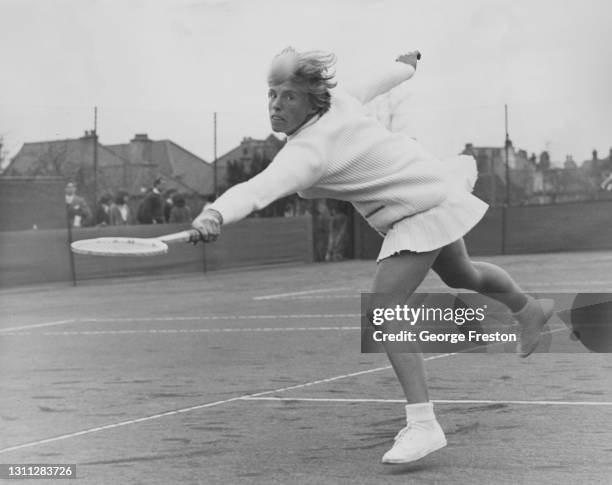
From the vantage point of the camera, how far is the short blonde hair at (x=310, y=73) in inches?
198

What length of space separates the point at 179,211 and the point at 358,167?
18.5m

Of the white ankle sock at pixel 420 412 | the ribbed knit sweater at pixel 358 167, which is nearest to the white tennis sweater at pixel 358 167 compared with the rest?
the ribbed knit sweater at pixel 358 167

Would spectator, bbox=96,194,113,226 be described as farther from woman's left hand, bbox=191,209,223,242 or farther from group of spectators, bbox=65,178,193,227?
woman's left hand, bbox=191,209,223,242

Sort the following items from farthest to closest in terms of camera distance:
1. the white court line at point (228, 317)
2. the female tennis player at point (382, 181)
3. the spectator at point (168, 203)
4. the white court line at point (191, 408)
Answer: the spectator at point (168, 203) → the white court line at point (228, 317) → the white court line at point (191, 408) → the female tennis player at point (382, 181)

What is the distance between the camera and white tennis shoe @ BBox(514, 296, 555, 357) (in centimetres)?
625

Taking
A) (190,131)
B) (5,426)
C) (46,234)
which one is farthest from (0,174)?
(5,426)

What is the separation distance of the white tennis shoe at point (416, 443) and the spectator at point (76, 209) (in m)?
17.2

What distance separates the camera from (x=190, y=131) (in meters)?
23.5

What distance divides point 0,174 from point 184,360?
12823 mm

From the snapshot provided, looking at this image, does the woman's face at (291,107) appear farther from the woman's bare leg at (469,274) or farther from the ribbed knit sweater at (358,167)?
the woman's bare leg at (469,274)

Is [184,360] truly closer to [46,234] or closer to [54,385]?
[54,385]

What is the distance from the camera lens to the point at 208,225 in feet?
14.2

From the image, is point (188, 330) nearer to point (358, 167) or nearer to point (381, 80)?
point (381, 80)

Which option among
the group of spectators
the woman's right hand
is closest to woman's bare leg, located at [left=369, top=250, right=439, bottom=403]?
the woman's right hand
